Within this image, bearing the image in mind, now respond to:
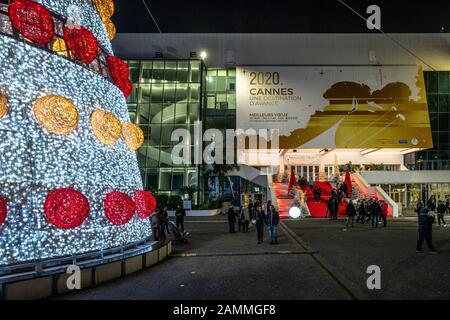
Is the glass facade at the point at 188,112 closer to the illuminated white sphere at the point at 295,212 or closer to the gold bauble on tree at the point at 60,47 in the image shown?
the illuminated white sphere at the point at 295,212

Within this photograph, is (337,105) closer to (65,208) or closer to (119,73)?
(119,73)

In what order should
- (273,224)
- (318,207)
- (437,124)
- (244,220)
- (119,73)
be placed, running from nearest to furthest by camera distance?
(119,73) → (273,224) → (244,220) → (318,207) → (437,124)

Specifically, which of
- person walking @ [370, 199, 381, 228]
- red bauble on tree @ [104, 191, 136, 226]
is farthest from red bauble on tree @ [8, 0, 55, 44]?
person walking @ [370, 199, 381, 228]

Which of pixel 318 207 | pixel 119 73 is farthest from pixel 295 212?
pixel 119 73

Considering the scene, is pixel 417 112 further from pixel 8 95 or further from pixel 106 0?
pixel 8 95

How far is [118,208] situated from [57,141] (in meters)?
1.91

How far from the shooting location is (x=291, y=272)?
7734mm

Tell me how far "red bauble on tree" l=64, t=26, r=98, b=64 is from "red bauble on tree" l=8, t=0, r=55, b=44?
575 mm

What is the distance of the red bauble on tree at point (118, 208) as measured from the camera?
24.2ft

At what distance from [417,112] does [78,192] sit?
111 feet

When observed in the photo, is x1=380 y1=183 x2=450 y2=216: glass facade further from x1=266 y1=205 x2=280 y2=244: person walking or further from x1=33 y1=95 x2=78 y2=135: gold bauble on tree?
x1=33 y1=95 x2=78 y2=135: gold bauble on tree

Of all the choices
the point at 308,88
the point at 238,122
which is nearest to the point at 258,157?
the point at 238,122

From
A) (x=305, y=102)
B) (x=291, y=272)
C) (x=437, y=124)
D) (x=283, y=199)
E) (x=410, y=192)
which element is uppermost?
(x=305, y=102)

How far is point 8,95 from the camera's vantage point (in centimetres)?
625
